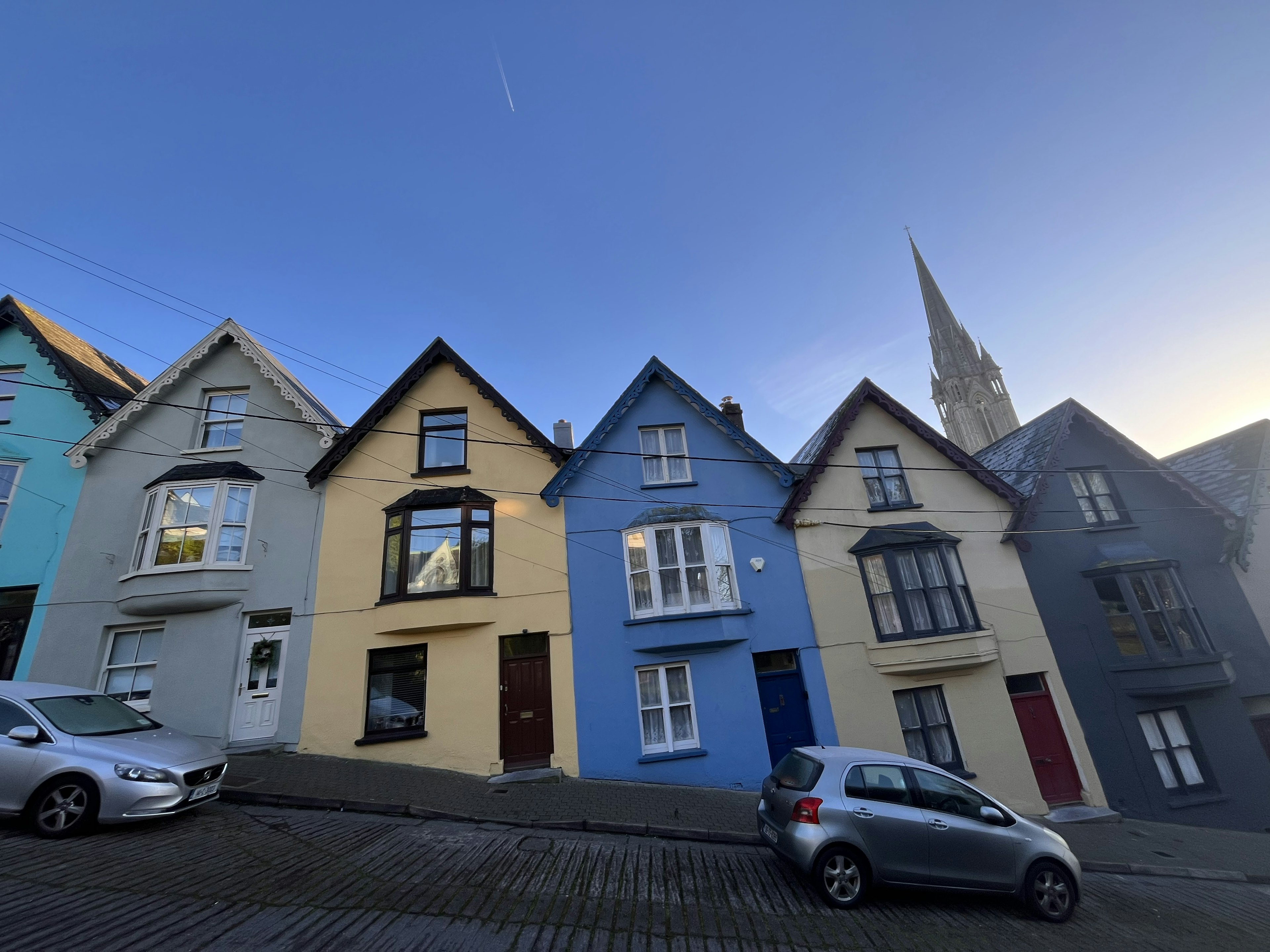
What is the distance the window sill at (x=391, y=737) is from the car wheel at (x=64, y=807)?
4911 millimetres

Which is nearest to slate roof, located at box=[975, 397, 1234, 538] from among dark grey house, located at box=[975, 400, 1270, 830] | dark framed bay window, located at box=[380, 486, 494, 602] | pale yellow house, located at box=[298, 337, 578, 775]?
dark grey house, located at box=[975, 400, 1270, 830]

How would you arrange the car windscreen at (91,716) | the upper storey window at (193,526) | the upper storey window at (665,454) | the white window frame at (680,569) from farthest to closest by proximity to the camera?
the upper storey window at (665,454) < the white window frame at (680,569) < the upper storey window at (193,526) < the car windscreen at (91,716)

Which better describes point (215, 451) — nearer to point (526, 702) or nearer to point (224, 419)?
point (224, 419)

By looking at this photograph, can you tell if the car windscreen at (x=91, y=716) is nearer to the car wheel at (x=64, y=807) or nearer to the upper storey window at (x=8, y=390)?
the car wheel at (x=64, y=807)

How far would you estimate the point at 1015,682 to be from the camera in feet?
44.0

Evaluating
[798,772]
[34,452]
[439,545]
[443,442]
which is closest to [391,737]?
→ [439,545]

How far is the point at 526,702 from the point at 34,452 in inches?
561

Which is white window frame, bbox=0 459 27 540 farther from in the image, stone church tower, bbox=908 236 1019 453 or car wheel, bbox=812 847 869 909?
stone church tower, bbox=908 236 1019 453

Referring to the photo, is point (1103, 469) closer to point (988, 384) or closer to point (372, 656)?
point (372, 656)

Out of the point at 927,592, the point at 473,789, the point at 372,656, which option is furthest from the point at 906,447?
the point at 372,656

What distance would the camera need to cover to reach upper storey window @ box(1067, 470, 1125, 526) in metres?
15.0

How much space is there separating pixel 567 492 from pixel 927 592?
29.8 ft

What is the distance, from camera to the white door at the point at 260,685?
12.3m

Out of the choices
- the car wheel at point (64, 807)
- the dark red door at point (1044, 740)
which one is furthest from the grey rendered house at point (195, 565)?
the dark red door at point (1044, 740)
